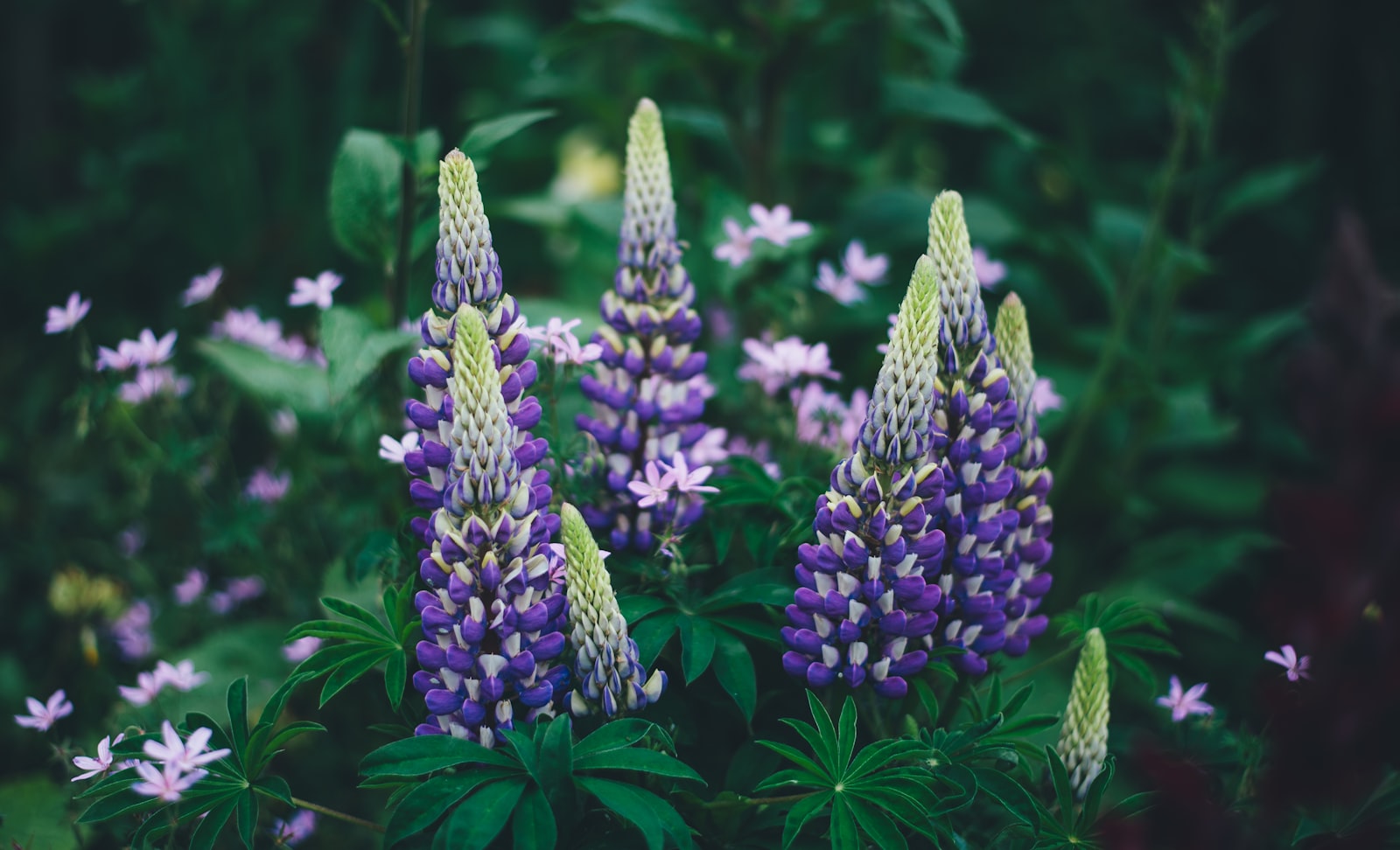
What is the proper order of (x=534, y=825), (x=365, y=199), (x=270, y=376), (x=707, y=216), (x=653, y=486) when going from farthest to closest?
1. (x=707, y=216)
2. (x=270, y=376)
3. (x=365, y=199)
4. (x=653, y=486)
5. (x=534, y=825)

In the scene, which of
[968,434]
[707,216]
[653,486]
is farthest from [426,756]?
[707,216]

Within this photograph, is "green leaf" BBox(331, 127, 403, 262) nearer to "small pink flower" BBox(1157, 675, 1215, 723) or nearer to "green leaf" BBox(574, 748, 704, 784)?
"green leaf" BBox(574, 748, 704, 784)

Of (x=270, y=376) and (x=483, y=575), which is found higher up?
(x=483, y=575)

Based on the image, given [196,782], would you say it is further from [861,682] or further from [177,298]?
[177,298]

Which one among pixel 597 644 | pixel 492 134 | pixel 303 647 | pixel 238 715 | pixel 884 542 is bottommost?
pixel 303 647

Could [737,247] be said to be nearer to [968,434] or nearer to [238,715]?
[968,434]

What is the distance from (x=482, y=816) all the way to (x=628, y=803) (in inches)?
7.2

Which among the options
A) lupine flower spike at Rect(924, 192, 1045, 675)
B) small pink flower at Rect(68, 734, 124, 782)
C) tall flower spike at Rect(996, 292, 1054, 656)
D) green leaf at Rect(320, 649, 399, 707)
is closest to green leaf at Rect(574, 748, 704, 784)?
green leaf at Rect(320, 649, 399, 707)

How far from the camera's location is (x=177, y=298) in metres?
3.80

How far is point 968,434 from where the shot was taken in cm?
147

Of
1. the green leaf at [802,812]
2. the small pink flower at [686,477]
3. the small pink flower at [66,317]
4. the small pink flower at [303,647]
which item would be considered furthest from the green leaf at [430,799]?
the small pink flower at [66,317]

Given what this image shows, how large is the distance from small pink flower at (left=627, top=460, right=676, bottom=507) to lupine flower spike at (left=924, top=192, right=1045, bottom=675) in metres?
0.40

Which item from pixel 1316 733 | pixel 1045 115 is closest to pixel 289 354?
pixel 1316 733

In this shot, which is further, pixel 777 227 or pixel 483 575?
pixel 777 227
